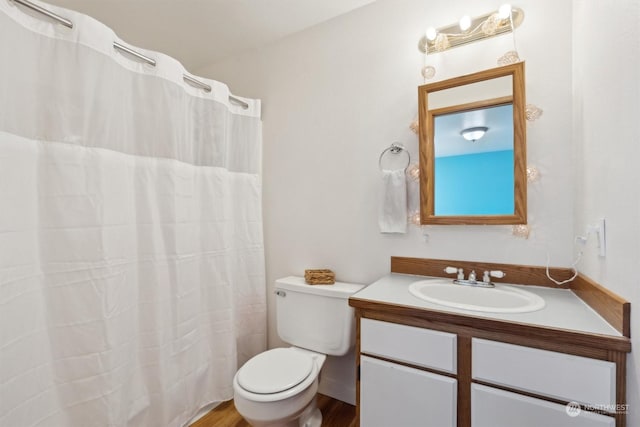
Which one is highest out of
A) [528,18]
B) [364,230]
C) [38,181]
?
[528,18]

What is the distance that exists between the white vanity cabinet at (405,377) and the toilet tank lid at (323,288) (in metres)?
0.35

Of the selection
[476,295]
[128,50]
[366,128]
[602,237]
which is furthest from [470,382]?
[128,50]

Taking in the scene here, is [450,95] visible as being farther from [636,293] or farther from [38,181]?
[38,181]

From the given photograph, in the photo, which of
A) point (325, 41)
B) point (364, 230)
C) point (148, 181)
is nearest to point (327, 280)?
point (364, 230)

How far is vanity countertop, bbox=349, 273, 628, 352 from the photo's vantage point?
0.88 metres

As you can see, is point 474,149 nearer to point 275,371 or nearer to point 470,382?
point 470,382

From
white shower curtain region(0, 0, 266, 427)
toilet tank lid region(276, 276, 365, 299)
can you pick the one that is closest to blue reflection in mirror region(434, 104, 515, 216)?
toilet tank lid region(276, 276, 365, 299)

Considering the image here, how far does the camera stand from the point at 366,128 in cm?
169

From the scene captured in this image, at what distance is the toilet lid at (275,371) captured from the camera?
128 cm

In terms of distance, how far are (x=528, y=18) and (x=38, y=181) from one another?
2.12 metres

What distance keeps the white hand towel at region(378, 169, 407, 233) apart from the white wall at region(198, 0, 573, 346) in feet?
0.24

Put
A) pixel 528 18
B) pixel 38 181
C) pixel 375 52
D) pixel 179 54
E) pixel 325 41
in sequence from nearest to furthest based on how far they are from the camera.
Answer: pixel 38 181, pixel 528 18, pixel 375 52, pixel 325 41, pixel 179 54

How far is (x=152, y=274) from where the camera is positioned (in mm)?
1403

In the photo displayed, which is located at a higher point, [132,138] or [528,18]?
[528,18]
